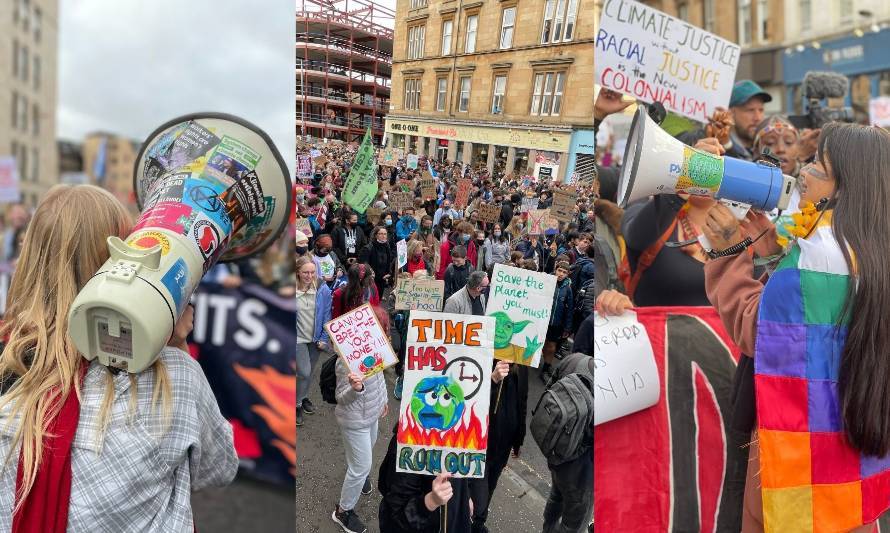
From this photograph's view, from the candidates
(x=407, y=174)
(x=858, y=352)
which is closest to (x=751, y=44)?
(x=858, y=352)

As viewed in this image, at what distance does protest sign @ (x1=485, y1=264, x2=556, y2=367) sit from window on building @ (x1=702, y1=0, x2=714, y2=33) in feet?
3.96

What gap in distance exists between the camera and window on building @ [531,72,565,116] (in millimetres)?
1266

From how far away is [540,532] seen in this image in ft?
4.66

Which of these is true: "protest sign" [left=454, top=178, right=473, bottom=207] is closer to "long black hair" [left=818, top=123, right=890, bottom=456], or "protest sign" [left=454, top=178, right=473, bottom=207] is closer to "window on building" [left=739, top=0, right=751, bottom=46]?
"long black hair" [left=818, top=123, right=890, bottom=456]

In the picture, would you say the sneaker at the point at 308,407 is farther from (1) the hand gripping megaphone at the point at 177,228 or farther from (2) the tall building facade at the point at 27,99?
(2) the tall building facade at the point at 27,99

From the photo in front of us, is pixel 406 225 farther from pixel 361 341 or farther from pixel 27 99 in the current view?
pixel 27 99

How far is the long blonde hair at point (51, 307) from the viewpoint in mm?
1195

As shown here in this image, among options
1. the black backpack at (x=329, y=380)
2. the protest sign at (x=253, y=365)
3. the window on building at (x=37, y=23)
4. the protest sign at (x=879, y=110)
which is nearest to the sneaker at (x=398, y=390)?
the black backpack at (x=329, y=380)

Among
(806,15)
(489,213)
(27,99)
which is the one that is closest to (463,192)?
(489,213)

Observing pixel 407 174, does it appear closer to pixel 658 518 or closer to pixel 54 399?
pixel 54 399

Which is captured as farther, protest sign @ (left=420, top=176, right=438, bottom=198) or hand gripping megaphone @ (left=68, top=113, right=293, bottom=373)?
protest sign @ (left=420, top=176, right=438, bottom=198)

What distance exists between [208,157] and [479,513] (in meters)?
1.08

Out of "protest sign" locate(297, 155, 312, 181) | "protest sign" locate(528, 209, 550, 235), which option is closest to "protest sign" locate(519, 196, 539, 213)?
"protest sign" locate(528, 209, 550, 235)

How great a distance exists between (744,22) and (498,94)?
1.31 metres
